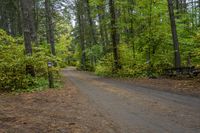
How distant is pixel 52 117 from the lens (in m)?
8.05

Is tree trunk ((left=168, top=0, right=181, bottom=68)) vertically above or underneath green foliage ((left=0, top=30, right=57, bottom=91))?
above

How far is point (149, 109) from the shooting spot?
9.01m

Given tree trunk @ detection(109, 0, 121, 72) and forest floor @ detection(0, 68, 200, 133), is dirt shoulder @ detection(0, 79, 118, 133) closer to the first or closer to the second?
forest floor @ detection(0, 68, 200, 133)

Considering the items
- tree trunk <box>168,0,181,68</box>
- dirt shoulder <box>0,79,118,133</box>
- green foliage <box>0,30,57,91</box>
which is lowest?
dirt shoulder <box>0,79,118,133</box>

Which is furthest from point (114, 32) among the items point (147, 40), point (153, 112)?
point (153, 112)

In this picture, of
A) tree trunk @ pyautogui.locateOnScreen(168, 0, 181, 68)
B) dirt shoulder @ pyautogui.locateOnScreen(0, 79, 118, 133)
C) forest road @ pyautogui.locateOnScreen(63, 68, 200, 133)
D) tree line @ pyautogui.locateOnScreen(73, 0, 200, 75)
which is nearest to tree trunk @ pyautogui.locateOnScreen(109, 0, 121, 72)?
tree line @ pyautogui.locateOnScreen(73, 0, 200, 75)

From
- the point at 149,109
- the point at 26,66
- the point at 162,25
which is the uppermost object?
the point at 162,25

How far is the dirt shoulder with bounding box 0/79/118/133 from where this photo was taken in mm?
6715

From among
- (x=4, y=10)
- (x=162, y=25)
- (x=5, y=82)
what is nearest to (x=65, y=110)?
(x=5, y=82)

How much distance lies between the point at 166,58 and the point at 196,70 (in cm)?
661

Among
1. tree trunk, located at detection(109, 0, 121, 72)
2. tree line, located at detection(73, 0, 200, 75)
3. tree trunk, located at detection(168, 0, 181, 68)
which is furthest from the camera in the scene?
tree trunk, located at detection(109, 0, 121, 72)

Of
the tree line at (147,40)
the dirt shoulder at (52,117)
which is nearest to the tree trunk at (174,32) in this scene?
the tree line at (147,40)

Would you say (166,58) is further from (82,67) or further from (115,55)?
(82,67)

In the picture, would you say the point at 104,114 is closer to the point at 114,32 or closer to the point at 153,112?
the point at 153,112
